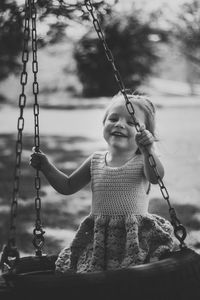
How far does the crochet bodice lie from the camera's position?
2729 mm

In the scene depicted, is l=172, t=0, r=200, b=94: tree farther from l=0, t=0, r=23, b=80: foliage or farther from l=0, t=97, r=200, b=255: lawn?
l=0, t=0, r=23, b=80: foliage

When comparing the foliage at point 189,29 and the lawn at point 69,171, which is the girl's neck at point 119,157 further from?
the foliage at point 189,29

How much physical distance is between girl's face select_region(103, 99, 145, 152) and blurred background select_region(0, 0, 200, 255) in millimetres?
286

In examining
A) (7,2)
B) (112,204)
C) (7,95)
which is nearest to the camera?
(112,204)

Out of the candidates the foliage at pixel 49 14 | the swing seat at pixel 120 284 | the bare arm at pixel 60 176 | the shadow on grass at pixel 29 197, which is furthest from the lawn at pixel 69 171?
the foliage at pixel 49 14

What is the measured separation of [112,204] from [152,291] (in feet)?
2.28

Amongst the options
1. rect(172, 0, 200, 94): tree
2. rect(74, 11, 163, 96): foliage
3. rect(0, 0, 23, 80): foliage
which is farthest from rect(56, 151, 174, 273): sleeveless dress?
rect(172, 0, 200, 94): tree

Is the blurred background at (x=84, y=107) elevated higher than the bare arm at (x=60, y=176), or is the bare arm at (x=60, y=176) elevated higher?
the blurred background at (x=84, y=107)

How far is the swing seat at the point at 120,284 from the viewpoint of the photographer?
6.66 ft

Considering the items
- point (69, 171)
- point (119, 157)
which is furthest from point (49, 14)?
point (69, 171)

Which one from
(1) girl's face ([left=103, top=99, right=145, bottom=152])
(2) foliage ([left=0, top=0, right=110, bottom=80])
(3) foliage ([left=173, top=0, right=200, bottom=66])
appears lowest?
(1) girl's face ([left=103, top=99, right=145, bottom=152])

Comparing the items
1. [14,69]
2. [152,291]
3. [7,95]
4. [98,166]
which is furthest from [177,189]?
[7,95]

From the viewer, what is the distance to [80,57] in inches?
534

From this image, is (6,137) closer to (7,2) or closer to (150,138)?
(7,2)
